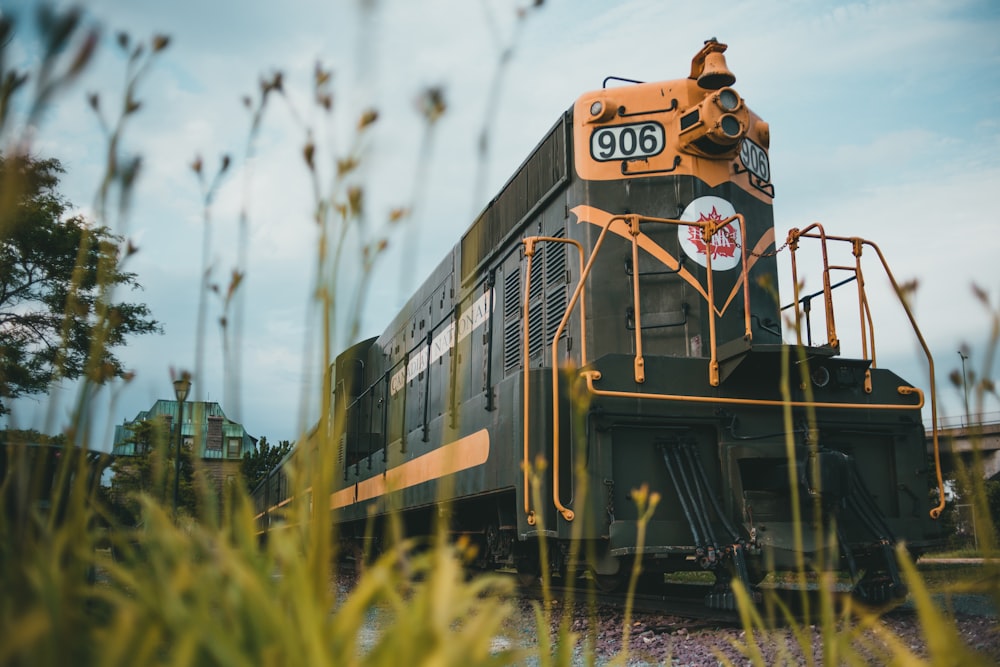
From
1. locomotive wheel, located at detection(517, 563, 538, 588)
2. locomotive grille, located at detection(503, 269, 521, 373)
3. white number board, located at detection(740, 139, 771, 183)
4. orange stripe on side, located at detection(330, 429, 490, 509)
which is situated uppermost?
white number board, located at detection(740, 139, 771, 183)

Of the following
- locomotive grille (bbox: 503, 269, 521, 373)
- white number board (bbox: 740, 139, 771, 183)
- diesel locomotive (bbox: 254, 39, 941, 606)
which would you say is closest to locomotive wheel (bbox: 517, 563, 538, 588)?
diesel locomotive (bbox: 254, 39, 941, 606)

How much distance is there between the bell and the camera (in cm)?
586

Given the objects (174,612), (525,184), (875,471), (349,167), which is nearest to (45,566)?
(174,612)

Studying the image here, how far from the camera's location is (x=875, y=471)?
5195 millimetres

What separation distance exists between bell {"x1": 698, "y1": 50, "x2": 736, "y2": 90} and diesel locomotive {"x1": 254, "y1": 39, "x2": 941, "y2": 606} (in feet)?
0.06

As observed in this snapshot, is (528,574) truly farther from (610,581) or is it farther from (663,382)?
(663,382)

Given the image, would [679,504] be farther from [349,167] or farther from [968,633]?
[349,167]

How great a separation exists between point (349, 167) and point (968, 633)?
14.3ft

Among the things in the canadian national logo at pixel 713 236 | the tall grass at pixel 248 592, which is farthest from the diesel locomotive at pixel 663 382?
the tall grass at pixel 248 592

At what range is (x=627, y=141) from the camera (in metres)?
6.12

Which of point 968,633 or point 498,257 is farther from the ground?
point 498,257

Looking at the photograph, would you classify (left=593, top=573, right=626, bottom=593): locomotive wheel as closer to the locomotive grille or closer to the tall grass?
the locomotive grille

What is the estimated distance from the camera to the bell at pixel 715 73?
19.2 ft

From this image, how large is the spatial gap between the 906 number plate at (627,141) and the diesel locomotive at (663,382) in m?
0.02
